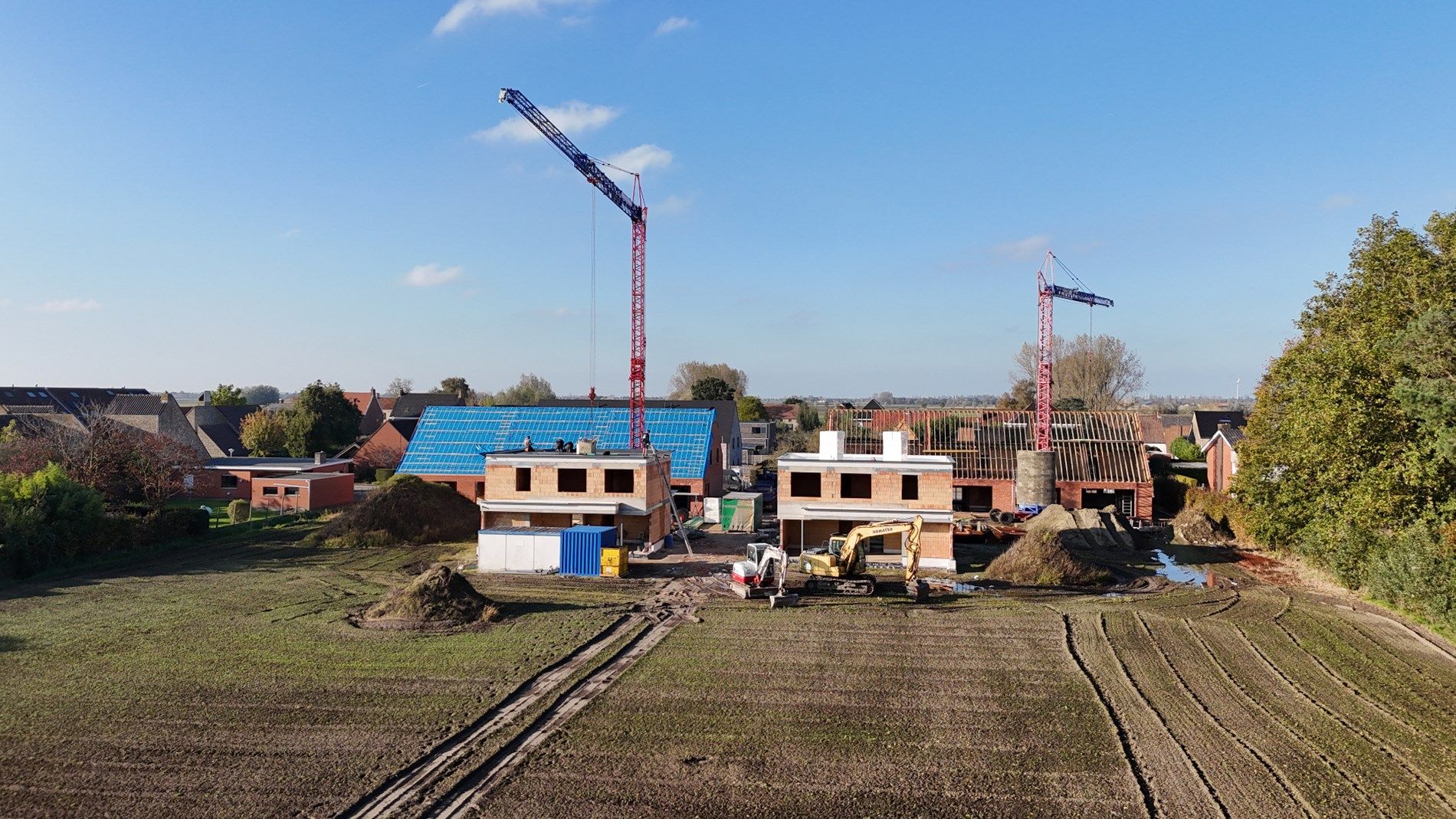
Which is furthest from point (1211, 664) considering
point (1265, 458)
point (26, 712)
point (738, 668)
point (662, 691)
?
point (26, 712)

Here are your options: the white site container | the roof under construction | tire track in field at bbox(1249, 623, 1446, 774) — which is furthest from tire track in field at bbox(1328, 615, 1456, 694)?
the white site container

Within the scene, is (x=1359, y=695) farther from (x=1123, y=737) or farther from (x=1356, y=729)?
(x=1123, y=737)

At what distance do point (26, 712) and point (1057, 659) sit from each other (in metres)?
25.7

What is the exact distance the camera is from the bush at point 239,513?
52.6 m

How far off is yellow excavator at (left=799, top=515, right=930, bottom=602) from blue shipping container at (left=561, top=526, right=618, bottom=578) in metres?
8.84

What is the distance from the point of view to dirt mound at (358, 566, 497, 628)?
27.9 meters

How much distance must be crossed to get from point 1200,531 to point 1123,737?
35.8m

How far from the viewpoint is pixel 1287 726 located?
18.8m

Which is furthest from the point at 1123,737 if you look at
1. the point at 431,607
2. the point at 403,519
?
the point at 403,519

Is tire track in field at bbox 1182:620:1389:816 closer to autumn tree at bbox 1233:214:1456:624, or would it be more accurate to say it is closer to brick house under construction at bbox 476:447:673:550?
autumn tree at bbox 1233:214:1456:624

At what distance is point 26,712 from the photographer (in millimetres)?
19250

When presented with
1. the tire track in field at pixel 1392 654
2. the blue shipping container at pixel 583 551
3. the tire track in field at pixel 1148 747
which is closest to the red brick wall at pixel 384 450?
the blue shipping container at pixel 583 551

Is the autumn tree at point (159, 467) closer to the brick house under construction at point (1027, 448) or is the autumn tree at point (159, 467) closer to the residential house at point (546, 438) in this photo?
the residential house at point (546, 438)

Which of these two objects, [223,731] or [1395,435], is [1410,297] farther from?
[223,731]
